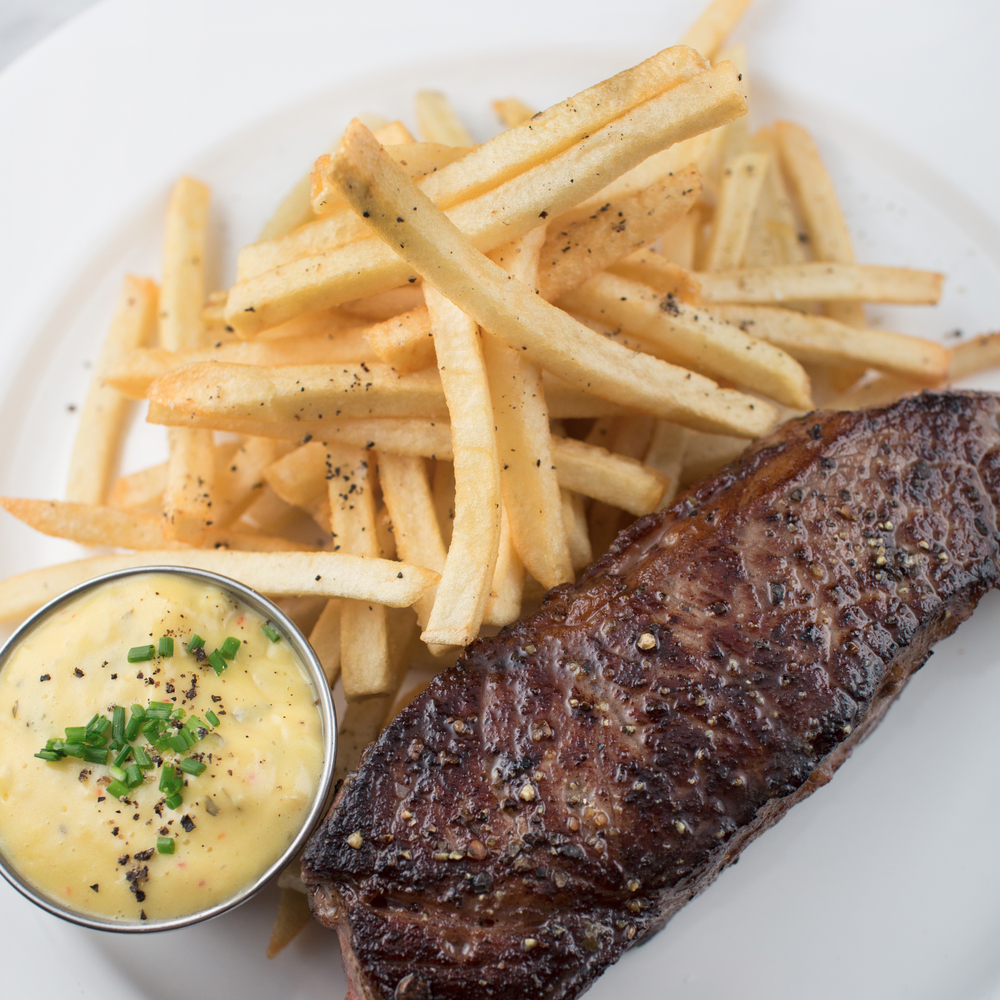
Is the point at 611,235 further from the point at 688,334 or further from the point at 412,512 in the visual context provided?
the point at 412,512

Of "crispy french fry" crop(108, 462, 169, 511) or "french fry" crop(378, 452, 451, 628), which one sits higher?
"crispy french fry" crop(108, 462, 169, 511)

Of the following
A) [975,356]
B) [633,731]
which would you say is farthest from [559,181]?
[975,356]

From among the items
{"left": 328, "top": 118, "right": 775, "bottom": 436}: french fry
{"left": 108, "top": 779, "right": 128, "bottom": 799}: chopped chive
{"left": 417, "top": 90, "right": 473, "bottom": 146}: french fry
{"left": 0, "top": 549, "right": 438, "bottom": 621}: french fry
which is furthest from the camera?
{"left": 417, "top": 90, "right": 473, "bottom": 146}: french fry

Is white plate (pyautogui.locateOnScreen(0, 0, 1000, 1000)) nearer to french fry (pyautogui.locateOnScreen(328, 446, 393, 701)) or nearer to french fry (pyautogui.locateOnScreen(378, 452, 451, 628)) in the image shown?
french fry (pyautogui.locateOnScreen(328, 446, 393, 701))

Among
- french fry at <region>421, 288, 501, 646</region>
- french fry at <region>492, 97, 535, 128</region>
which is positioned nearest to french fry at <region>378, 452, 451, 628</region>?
french fry at <region>421, 288, 501, 646</region>

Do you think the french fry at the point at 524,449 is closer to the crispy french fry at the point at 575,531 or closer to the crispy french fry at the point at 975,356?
the crispy french fry at the point at 575,531

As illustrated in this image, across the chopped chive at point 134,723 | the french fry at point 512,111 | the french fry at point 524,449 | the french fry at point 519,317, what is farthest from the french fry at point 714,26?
the chopped chive at point 134,723
